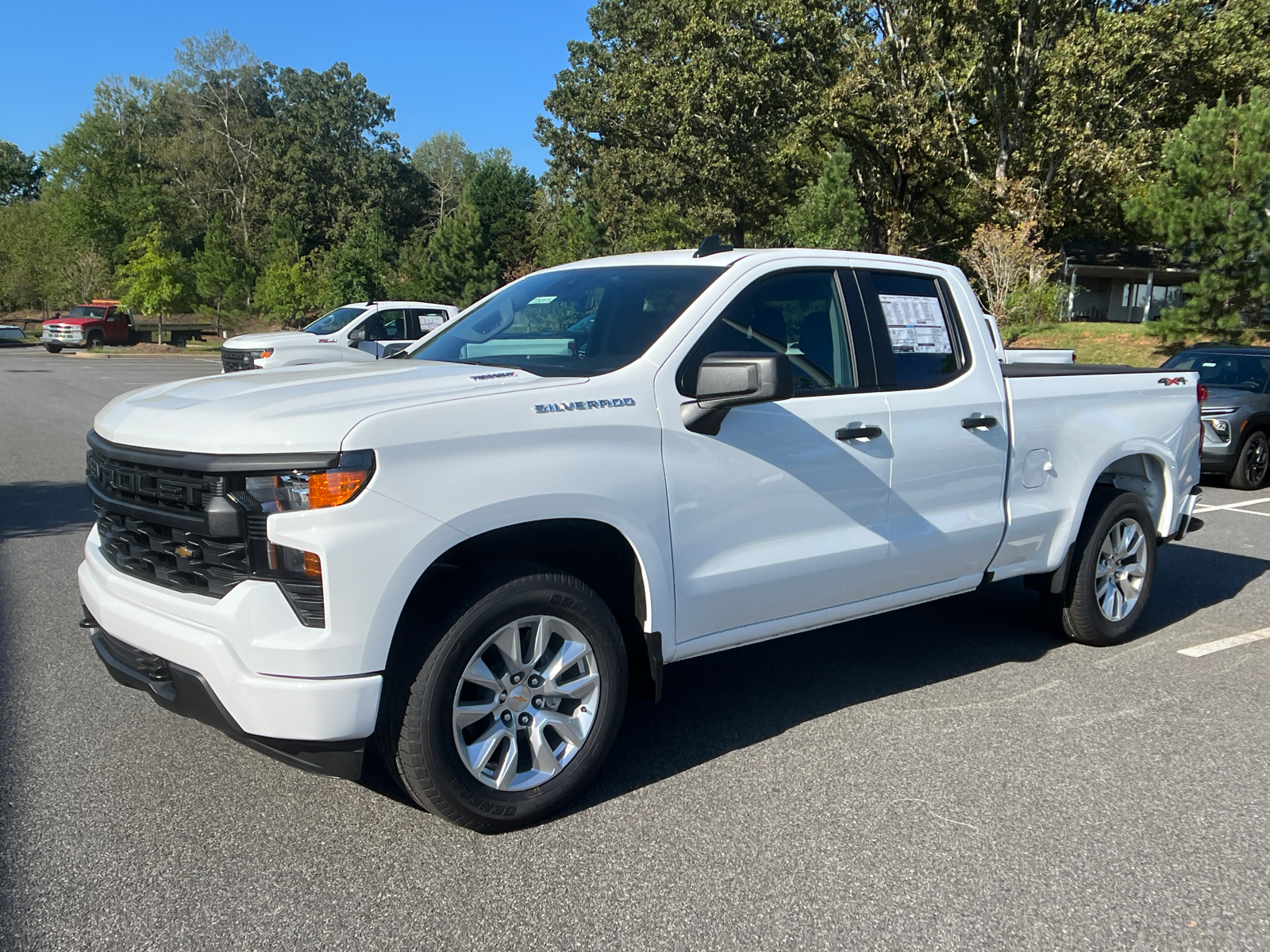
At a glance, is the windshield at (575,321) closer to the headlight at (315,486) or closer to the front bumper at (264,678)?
the headlight at (315,486)

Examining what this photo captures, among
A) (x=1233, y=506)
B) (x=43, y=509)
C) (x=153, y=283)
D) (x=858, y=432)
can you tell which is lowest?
(x=1233, y=506)

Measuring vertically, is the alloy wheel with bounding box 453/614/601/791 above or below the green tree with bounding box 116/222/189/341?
below

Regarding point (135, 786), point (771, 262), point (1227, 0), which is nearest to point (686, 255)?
point (771, 262)

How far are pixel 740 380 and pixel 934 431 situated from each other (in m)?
1.42

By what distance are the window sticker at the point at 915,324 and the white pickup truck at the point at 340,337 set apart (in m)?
11.3

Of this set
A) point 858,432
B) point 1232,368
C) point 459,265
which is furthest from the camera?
point 459,265

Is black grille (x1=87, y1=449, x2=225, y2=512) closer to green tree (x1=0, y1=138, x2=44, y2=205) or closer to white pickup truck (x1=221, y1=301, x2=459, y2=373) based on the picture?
white pickup truck (x1=221, y1=301, x2=459, y2=373)

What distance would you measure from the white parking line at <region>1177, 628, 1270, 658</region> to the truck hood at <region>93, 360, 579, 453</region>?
152 inches

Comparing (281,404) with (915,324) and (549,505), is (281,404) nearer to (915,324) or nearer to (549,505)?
(549,505)

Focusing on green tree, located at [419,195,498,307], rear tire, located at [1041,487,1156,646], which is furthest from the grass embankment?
green tree, located at [419,195,498,307]

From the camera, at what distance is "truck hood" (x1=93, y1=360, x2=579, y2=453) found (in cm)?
306

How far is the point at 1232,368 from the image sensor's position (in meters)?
12.9

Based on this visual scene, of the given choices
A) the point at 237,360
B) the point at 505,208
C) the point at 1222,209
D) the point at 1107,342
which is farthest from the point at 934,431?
the point at 505,208

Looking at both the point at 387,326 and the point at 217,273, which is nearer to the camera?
the point at 387,326
